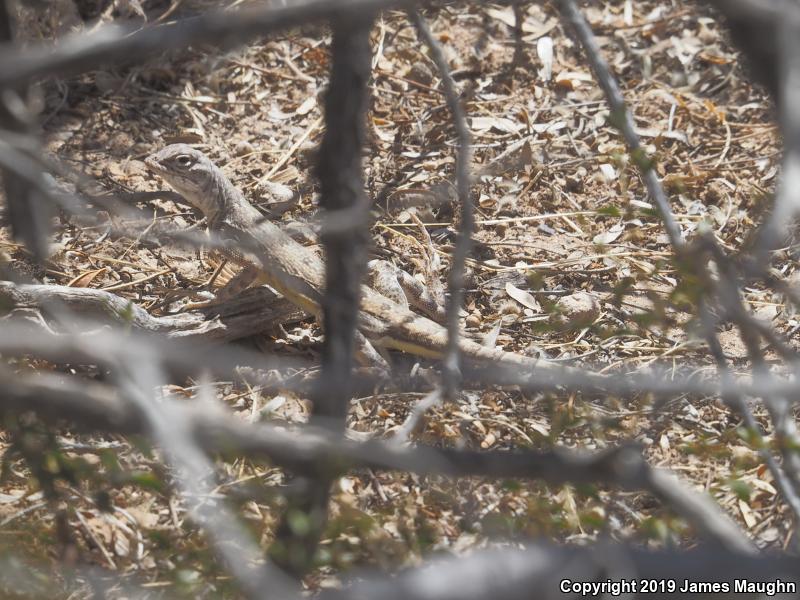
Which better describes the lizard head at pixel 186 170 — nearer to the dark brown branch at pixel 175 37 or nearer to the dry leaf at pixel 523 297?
the dry leaf at pixel 523 297

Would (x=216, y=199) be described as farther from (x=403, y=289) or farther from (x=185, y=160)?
(x=403, y=289)

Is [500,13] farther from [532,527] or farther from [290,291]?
[532,527]

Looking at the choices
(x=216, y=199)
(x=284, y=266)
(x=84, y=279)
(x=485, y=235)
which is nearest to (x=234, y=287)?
(x=284, y=266)

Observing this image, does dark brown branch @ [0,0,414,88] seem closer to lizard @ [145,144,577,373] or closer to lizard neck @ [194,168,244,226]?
lizard @ [145,144,577,373]

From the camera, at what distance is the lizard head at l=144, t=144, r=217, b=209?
496cm

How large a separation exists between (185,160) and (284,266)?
1.02 metres

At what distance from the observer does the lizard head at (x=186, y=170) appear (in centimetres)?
496

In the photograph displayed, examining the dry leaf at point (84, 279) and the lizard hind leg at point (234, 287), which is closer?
the lizard hind leg at point (234, 287)

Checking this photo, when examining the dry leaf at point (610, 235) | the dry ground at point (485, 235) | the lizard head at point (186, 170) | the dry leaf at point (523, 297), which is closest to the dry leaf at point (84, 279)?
the dry ground at point (485, 235)

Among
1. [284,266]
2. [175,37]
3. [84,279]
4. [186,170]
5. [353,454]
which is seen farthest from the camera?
[186,170]

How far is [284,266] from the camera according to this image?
14.8 feet

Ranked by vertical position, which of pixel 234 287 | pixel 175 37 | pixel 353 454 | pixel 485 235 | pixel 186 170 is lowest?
pixel 353 454

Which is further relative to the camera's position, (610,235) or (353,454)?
(610,235)

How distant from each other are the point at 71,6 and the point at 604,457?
540cm
